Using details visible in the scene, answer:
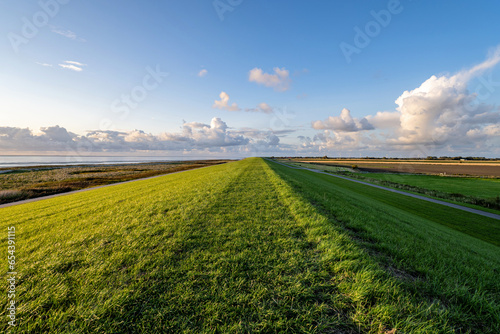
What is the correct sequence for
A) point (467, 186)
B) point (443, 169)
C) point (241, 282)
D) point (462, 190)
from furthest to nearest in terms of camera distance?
point (443, 169) → point (467, 186) → point (462, 190) → point (241, 282)

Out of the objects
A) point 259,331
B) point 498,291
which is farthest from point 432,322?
point 498,291

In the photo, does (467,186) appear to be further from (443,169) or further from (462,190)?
(443,169)

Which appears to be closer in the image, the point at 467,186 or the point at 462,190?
the point at 462,190

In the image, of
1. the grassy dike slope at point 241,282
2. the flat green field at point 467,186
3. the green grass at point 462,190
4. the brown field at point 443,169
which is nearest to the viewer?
the grassy dike slope at point 241,282

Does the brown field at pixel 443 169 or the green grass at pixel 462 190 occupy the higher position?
the brown field at pixel 443 169

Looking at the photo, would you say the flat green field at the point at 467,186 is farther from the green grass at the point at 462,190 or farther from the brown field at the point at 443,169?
the brown field at the point at 443,169

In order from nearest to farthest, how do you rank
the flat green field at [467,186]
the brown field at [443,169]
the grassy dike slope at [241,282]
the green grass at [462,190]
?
1. the grassy dike slope at [241,282]
2. the green grass at [462,190]
3. the flat green field at [467,186]
4. the brown field at [443,169]

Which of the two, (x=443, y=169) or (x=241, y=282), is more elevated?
(x=241, y=282)

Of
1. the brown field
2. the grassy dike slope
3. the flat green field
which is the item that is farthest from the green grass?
the brown field

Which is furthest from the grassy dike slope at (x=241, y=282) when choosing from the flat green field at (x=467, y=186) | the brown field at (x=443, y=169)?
the brown field at (x=443, y=169)

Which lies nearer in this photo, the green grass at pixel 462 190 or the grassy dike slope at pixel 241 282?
the grassy dike slope at pixel 241 282

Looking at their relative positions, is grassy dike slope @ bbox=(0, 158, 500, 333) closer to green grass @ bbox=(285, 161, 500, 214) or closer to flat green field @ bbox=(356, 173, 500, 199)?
green grass @ bbox=(285, 161, 500, 214)

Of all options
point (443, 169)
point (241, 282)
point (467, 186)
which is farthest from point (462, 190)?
point (443, 169)

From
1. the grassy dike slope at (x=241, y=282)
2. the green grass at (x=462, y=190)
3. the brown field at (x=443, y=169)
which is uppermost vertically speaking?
the grassy dike slope at (x=241, y=282)
